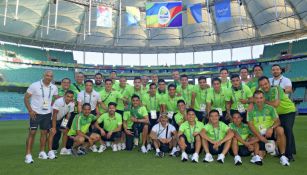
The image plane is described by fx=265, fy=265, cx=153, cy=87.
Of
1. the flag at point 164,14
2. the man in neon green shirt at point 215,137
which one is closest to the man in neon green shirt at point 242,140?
the man in neon green shirt at point 215,137

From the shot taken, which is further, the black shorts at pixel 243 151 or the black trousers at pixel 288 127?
the black shorts at pixel 243 151

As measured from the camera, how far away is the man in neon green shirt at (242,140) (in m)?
6.15

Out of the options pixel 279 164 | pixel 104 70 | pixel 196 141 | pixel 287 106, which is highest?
pixel 104 70

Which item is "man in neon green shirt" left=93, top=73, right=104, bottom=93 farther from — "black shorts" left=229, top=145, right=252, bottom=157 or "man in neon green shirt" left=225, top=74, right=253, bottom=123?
"black shorts" left=229, top=145, right=252, bottom=157

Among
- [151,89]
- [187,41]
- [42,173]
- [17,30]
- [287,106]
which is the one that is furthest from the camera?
[187,41]

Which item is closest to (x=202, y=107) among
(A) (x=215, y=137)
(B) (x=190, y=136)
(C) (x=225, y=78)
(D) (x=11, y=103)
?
(C) (x=225, y=78)

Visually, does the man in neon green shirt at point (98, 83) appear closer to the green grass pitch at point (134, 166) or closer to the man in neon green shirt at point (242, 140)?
the green grass pitch at point (134, 166)

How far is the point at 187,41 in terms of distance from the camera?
41625mm

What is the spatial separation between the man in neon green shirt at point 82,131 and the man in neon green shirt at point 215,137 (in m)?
3.18

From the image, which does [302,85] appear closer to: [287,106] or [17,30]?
[287,106]

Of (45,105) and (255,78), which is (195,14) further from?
(45,105)

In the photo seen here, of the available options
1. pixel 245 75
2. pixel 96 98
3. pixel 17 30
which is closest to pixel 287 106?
pixel 245 75

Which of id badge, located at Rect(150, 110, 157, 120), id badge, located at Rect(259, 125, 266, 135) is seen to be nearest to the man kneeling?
id badge, located at Rect(150, 110, 157, 120)

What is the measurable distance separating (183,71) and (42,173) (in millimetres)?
43844
